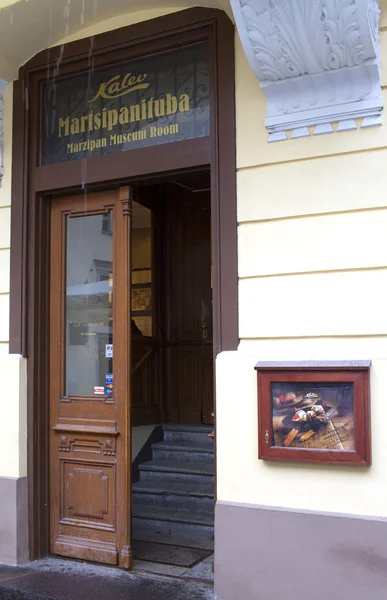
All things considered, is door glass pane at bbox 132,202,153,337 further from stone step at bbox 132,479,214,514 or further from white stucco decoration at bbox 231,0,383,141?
white stucco decoration at bbox 231,0,383,141

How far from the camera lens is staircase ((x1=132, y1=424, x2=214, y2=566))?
528cm

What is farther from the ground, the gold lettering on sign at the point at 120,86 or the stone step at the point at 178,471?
the gold lettering on sign at the point at 120,86

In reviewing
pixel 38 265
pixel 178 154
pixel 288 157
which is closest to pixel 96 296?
pixel 38 265

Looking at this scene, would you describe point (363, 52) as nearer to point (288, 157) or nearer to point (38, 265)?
point (288, 157)

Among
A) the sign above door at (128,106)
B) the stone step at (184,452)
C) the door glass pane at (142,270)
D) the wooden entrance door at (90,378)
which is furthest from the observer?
the door glass pane at (142,270)

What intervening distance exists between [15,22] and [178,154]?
65.0 inches

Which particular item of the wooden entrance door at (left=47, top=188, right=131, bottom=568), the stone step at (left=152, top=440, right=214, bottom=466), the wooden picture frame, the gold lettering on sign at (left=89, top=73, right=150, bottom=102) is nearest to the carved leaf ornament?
the gold lettering on sign at (left=89, top=73, right=150, bottom=102)

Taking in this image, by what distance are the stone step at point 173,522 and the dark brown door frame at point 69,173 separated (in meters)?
1.04

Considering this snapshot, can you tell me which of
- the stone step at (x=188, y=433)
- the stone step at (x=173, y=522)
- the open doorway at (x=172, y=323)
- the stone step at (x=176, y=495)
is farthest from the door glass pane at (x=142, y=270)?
the stone step at (x=173, y=522)

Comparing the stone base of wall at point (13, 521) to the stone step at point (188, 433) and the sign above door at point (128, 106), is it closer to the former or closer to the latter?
the stone step at point (188, 433)

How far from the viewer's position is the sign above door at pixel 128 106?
455cm

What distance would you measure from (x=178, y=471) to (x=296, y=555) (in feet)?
8.57

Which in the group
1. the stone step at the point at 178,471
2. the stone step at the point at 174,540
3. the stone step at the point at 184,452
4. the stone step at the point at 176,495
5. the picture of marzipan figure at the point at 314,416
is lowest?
the stone step at the point at 174,540

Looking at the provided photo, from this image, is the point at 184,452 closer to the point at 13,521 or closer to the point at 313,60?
the point at 13,521
